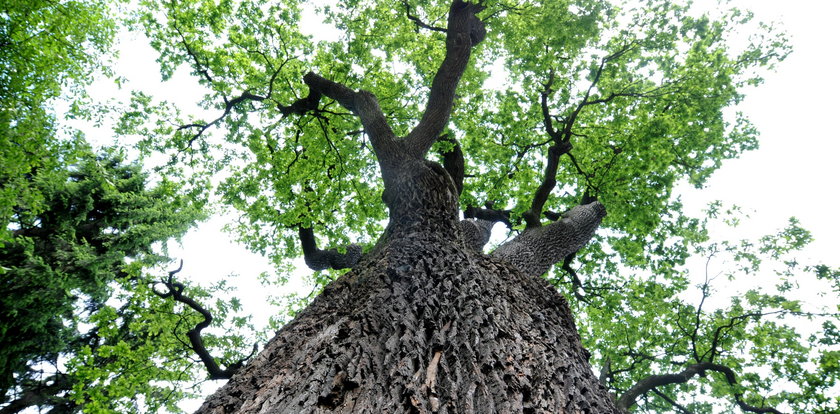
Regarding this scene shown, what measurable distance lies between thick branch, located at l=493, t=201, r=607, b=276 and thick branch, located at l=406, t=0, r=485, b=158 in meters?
2.01

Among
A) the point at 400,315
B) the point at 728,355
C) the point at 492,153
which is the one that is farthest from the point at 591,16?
the point at 728,355

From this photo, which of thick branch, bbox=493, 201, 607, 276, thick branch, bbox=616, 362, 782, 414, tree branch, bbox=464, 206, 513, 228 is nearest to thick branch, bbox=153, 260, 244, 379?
thick branch, bbox=493, 201, 607, 276

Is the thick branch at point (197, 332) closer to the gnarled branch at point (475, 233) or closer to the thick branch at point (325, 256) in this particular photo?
the thick branch at point (325, 256)

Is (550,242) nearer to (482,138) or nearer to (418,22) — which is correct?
(482,138)

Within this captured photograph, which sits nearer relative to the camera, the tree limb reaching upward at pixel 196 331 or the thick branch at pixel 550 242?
the thick branch at pixel 550 242

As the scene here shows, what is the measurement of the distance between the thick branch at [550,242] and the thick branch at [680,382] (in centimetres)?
290

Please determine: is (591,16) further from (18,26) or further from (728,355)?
(18,26)

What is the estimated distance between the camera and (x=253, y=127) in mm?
7492

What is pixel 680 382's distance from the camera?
6.75 metres

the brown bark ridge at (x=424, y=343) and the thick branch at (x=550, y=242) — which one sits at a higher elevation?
the thick branch at (x=550, y=242)

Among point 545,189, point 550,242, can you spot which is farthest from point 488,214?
point 550,242

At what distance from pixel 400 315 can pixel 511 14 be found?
21.6ft

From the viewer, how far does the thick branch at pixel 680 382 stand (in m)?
6.27

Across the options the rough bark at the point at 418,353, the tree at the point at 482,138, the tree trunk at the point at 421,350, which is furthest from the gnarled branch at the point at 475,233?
the rough bark at the point at 418,353
